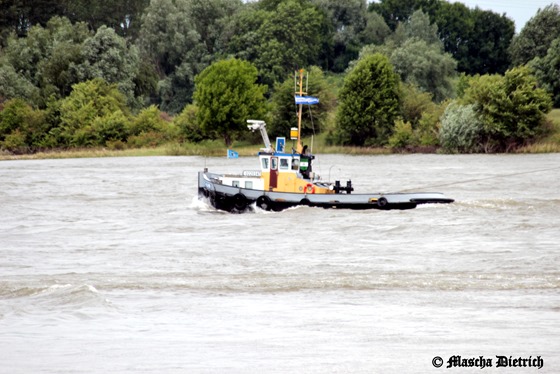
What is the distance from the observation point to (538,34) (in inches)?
4619

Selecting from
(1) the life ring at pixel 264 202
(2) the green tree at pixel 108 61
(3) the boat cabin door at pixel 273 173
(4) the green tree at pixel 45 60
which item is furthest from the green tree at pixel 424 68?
(1) the life ring at pixel 264 202

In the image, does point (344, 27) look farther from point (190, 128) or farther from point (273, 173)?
point (273, 173)

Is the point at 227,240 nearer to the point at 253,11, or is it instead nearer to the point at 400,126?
the point at 400,126

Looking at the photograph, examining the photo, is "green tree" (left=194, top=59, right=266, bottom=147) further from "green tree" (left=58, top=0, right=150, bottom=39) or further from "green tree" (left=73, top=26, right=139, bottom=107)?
"green tree" (left=58, top=0, right=150, bottom=39)

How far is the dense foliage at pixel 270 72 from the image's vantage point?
8962 centimetres

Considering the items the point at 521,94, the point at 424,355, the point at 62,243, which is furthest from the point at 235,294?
the point at 521,94

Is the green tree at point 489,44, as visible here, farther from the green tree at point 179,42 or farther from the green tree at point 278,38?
the green tree at point 179,42

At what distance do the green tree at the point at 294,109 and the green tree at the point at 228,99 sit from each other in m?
1.66

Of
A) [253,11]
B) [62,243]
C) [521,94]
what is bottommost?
[62,243]

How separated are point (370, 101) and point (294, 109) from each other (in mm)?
8227

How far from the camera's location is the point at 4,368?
1335cm

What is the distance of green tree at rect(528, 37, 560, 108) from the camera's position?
312ft

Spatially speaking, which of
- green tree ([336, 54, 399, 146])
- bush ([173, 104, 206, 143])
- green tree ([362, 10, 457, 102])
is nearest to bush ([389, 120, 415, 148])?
green tree ([336, 54, 399, 146])

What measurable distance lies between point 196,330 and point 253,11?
377ft
